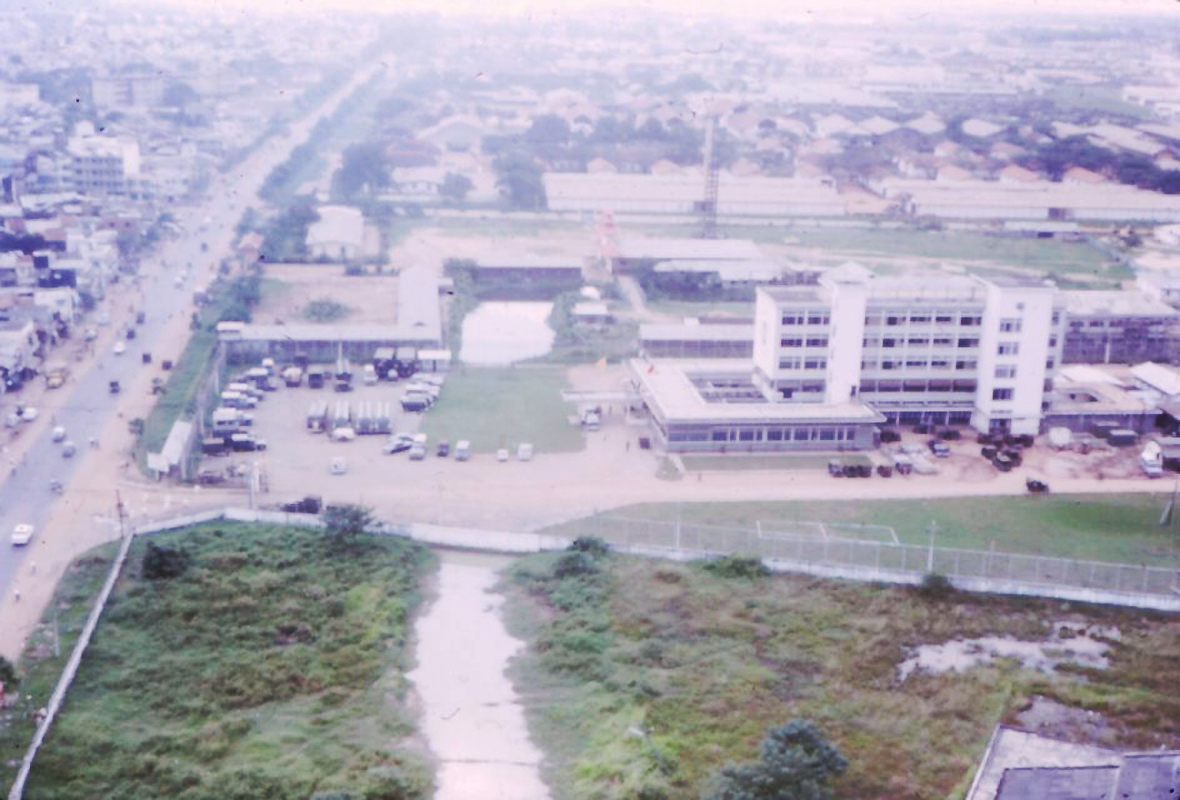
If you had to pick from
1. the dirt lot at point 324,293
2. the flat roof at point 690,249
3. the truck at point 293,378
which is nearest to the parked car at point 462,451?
the truck at point 293,378

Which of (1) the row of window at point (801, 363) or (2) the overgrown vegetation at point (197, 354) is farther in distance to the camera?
(1) the row of window at point (801, 363)

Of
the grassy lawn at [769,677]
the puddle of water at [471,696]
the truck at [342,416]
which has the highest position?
the truck at [342,416]

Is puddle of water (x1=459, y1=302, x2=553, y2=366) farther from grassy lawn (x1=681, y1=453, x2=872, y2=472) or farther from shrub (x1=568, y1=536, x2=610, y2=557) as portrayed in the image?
shrub (x1=568, y1=536, x2=610, y2=557)

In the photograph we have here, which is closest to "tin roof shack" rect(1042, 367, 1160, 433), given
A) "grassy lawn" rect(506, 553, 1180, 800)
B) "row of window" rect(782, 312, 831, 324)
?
"row of window" rect(782, 312, 831, 324)

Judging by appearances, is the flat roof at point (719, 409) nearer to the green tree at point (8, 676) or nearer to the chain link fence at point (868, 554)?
the chain link fence at point (868, 554)

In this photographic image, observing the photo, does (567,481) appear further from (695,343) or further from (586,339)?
(586,339)

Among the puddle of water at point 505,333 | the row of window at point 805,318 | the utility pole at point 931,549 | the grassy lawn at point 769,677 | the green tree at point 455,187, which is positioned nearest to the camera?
the grassy lawn at point 769,677

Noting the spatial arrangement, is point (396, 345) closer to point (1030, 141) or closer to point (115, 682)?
point (115, 682)

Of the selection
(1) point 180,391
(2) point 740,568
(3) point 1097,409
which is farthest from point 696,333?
(2) point 740,568
